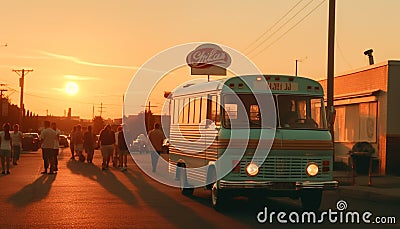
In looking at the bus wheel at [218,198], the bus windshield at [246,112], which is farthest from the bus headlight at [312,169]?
the bus wheel at [218,198]

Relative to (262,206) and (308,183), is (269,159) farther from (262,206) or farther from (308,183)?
(262,206)

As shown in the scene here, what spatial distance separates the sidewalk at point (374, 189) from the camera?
1844 cm

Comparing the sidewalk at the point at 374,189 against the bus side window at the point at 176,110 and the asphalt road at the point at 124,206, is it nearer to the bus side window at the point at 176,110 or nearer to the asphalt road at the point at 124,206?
the asphalt road at the point at 124,206

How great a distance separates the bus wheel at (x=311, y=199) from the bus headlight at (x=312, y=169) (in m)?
0.35

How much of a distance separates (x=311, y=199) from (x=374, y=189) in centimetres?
583

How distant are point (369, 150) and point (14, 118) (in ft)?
233

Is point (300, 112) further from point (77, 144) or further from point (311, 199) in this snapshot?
point (77, 144)

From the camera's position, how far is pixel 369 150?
27.8 meters

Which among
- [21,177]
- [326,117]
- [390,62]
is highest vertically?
[390,62]

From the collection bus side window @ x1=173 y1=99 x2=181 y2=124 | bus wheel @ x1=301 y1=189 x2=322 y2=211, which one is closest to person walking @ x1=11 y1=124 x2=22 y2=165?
bus side window @ x1=173 y1=99 x2=181 y2=124

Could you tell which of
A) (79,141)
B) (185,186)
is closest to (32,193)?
(185,186)

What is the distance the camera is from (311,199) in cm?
1514

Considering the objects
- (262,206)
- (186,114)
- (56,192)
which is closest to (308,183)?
(262,206)

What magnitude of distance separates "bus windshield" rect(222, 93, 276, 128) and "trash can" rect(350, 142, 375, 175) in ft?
43.7
